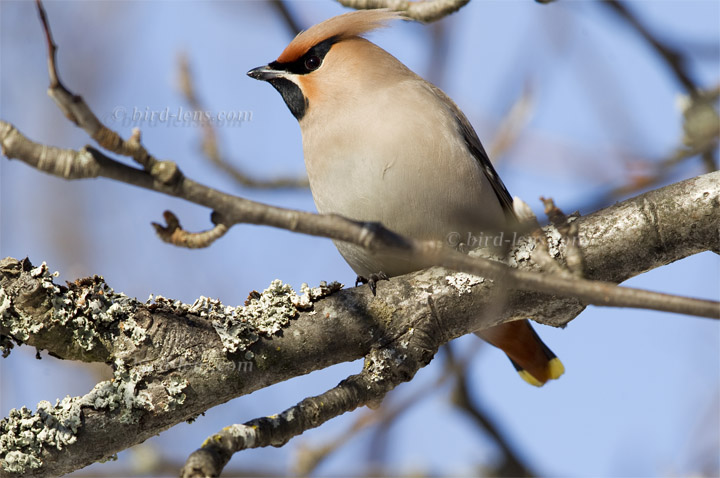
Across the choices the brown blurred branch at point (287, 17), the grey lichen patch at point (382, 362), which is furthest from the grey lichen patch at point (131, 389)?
the brown blurred branch at point (287, 17)

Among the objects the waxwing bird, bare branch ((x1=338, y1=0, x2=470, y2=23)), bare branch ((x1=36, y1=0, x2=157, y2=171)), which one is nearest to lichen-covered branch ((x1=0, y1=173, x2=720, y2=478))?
the waxwing bird

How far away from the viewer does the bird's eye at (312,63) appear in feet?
16.4

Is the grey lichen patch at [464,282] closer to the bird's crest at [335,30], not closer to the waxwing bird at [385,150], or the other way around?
the waxwing bird at [385,150]

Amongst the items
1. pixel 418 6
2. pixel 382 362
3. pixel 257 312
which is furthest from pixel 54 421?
pixel 418 6

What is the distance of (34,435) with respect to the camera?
3.03m

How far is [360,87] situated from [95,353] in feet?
7.31

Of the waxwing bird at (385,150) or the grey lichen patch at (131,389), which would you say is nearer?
the grey lichen patch at (131,389)

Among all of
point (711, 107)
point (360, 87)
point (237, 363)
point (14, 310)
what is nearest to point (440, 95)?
point (360, 87)

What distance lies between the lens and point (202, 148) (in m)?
5.73

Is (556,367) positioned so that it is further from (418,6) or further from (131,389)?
(131,389)

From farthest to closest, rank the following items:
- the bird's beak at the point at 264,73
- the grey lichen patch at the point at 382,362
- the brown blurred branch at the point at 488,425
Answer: the brown blurred branch at the point at 488,425 → the bird's beak at the point at 264,73 → the grey lichen patch at the point at 382,362

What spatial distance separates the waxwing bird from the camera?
4125 millimetres

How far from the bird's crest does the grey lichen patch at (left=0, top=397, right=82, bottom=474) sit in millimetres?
2752

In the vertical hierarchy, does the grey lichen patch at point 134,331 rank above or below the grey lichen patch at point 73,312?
below
